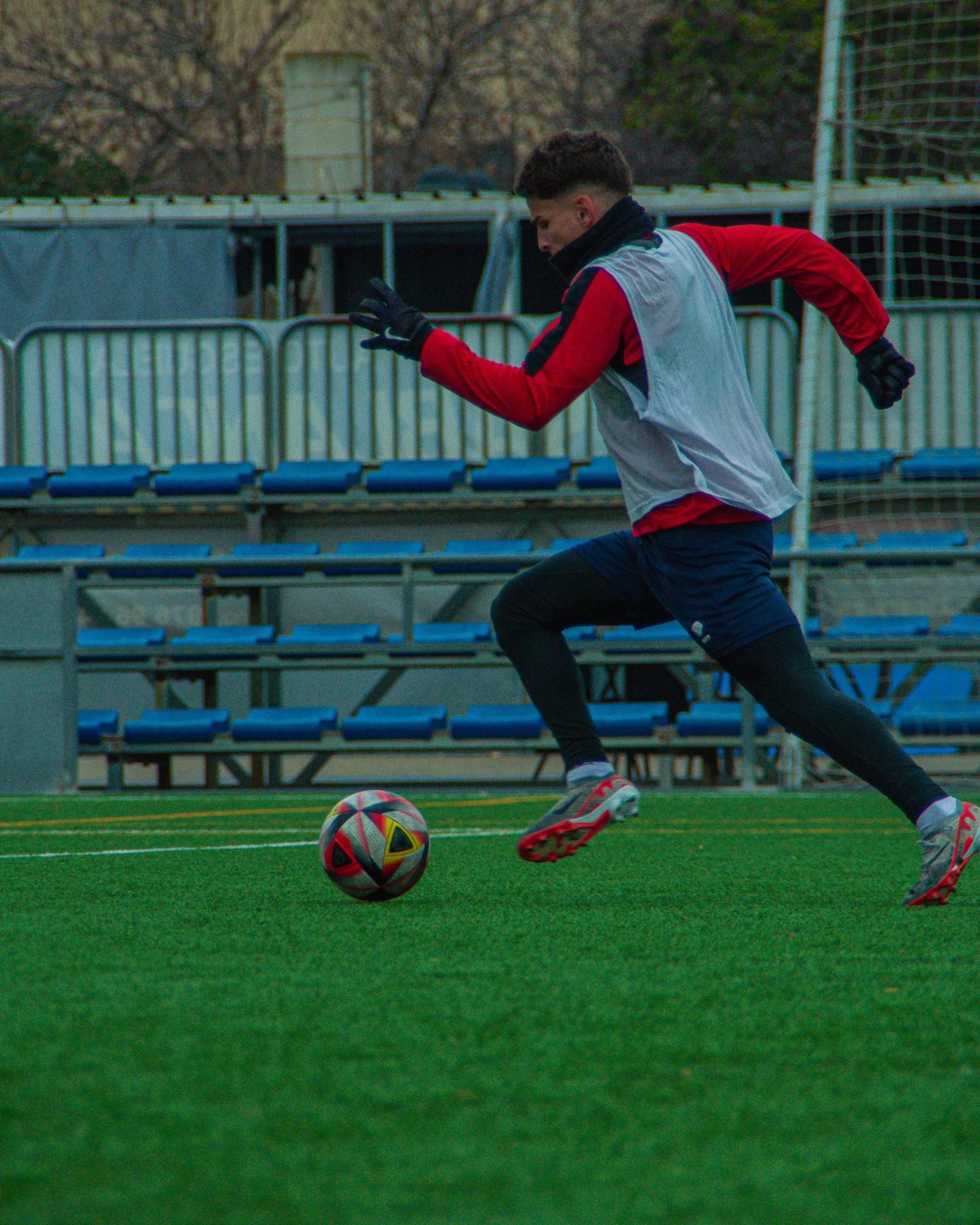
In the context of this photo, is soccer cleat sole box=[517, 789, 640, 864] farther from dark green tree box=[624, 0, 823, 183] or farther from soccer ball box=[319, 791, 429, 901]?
dark green tree box=[624, 0, 823, 183]

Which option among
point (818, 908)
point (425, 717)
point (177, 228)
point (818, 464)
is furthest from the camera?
point (177, 228)

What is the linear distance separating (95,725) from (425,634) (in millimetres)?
2092

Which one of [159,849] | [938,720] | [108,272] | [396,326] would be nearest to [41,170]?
[108,272]

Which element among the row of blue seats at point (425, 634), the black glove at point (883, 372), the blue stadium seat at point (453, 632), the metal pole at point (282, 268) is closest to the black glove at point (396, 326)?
the black glove at point (883, 372)

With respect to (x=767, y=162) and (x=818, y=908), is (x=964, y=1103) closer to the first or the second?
(x=818, y=908)

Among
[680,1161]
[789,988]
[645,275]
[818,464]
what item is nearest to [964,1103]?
[680,1161]

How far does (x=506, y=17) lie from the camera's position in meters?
25.3

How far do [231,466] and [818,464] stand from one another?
447 cm

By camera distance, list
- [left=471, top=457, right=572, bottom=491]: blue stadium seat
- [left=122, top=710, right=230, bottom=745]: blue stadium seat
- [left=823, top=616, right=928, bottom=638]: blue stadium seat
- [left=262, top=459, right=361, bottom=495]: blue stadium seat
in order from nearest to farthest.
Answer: [left=122, top=710, right=230, bottom=745]: blue stadium seat → [left=823, top=616, right=928, bottom=638]: blue stadium seat → [left=471, top=457, right=572, bottom=491]: blue stadium seat → [left=262, top=459, right=361, bottom=495]: blue stadium seat

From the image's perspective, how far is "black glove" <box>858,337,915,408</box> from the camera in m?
3.94

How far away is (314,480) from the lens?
474 inches

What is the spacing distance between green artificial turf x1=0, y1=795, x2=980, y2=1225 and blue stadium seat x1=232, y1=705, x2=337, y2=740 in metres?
5.15

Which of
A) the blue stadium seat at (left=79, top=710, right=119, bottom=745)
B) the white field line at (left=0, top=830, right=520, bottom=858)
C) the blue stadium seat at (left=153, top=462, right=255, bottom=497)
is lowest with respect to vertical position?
the blue stadium seat at (left=79, top=710, right=119, bottom=745)

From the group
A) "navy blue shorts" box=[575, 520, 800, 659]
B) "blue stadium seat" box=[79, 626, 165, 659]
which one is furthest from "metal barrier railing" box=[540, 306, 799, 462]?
"navy blue shorts" box=[575, 520, 800, 659]
